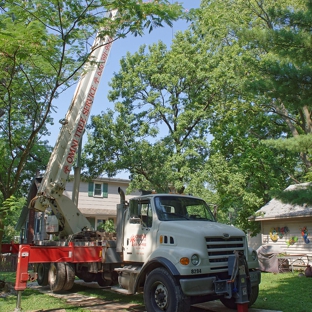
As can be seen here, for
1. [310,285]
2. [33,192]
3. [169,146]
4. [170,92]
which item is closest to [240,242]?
[310,285]

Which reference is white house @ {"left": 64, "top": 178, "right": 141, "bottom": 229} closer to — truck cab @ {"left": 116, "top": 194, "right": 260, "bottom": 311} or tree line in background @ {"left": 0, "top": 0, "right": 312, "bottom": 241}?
tree line in background @ {"left": 0, "top": 0, "right": 312, "bottom": 241}

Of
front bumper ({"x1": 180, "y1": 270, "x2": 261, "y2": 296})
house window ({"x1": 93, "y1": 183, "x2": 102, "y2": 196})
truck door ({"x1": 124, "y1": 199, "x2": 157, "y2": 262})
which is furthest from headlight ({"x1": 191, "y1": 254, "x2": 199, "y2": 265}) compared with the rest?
house window ({"x1": 93, "y1": 183, "x2": 102, "y2": 196})

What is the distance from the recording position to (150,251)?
787 centimetres

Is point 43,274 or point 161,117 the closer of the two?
point 43,274

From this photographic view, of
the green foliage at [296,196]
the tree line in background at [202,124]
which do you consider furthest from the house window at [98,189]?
the green foliage at [296,196]

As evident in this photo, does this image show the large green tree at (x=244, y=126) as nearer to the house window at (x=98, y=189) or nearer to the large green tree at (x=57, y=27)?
the large green tree at (x=57, y=27)

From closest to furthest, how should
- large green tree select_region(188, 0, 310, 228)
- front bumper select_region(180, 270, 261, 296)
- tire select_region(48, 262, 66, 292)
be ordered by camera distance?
1. front bumper select_region(180, 270, 261, 296)
2. tire select_region(48, 262, 66, 292)
3. large green tree select_region(188, 0, 310, 228)

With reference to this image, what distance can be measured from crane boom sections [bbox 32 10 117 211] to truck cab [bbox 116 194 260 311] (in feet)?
10.5

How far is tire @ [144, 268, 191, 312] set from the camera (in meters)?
6.67

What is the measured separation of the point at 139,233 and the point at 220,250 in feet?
6.45

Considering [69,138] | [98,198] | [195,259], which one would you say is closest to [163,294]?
[195,259]

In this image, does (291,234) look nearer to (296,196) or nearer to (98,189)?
(296,196)

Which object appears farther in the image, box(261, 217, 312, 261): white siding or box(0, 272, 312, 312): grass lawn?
box(261, 217, 312, 261): white siding

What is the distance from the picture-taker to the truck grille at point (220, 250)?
7.10 m
